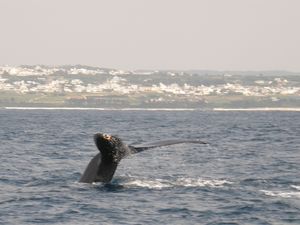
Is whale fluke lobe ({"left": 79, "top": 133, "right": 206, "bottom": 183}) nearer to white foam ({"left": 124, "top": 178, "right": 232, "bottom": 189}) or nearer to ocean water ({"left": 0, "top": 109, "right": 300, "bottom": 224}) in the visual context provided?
ocean water ({"left": 0, "top": 109, "right": 300, "bottom": 224})

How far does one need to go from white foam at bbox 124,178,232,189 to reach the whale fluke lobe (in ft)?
5.41

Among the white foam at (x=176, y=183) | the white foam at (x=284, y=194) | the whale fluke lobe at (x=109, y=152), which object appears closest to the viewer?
the whale fluke lobe at (x=109, y=152)

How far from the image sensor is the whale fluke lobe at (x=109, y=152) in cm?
1953

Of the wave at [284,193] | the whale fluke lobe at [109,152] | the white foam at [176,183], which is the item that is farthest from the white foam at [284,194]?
the whale fluke lobe at [109,152]

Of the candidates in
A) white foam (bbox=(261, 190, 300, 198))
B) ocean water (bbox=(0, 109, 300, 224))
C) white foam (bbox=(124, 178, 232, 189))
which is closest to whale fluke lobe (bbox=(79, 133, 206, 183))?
ocean water (bbox=(0, 109, 300, 224))

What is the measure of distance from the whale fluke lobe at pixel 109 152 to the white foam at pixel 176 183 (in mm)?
1649

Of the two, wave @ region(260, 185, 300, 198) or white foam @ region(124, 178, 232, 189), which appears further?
white foam @ region(124, 178, 232, 189)

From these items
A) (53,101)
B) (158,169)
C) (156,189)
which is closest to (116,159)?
(156,189)

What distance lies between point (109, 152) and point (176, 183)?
3.68 metres

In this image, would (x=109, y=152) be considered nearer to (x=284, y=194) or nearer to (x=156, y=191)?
(x=156, y=191)

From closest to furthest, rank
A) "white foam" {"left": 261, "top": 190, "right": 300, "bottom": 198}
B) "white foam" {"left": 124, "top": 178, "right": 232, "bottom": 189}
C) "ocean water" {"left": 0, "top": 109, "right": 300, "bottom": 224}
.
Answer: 1. "ocean water" {"left": 0, "top": 109, "right": 300, "bottom": 224}
2. "white foam" {"left": 261, "top": 190, "right": 300, "bottom": 198}
3. "white foam" {"left": 124, "top": 178, "right": 232, "bottom": 189}

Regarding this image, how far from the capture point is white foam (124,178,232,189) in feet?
73.0

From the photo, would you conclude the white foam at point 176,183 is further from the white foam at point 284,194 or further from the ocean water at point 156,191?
the white foam at point 284,194

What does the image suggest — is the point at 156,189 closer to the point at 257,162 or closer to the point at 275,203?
the point at 275,203
